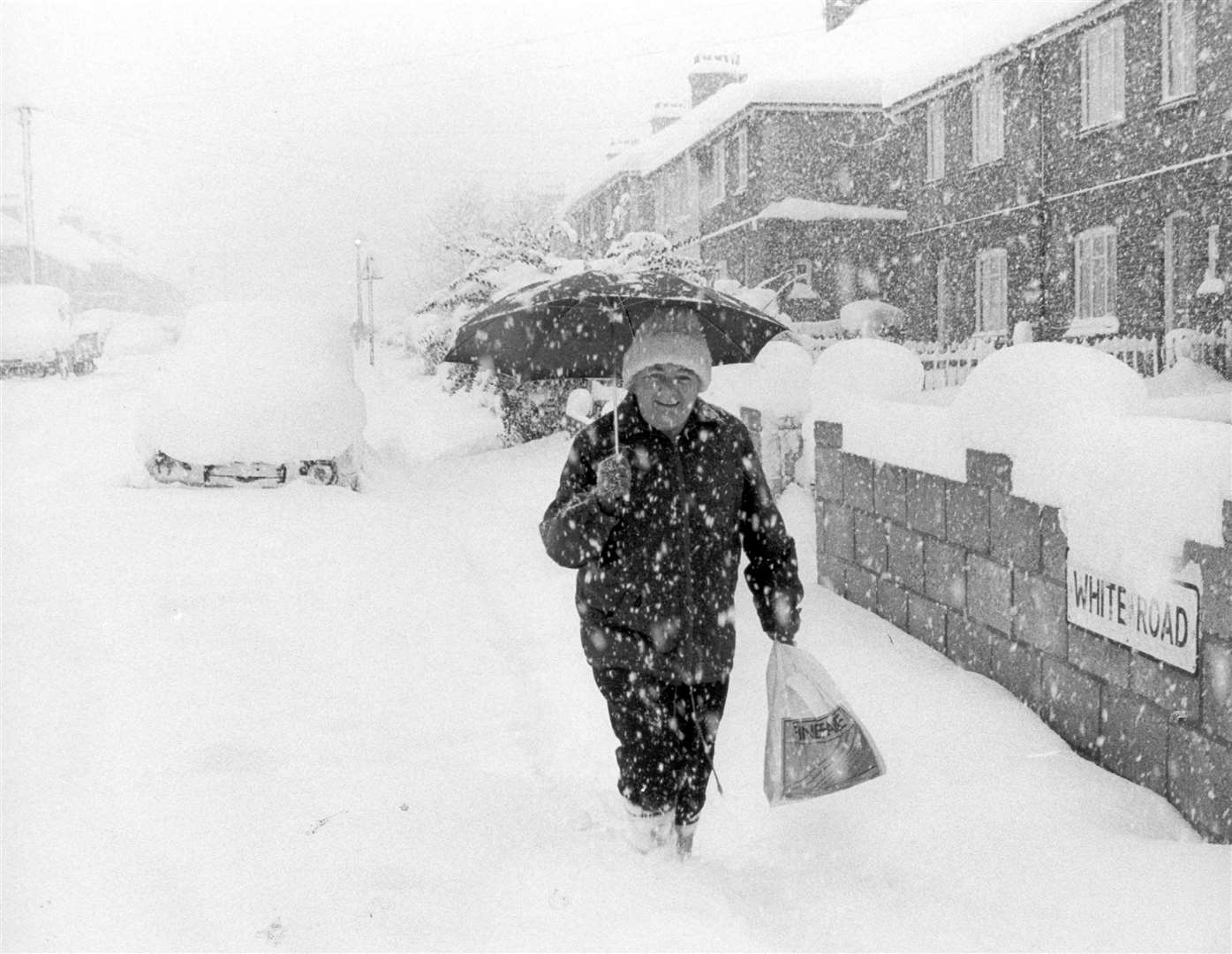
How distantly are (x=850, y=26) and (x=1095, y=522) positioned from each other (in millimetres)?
25168

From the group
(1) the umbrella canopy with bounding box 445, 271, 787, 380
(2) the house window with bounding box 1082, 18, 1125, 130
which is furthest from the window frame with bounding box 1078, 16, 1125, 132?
(1) the umbrella canopy with bounding box 445, 271, 787, 380

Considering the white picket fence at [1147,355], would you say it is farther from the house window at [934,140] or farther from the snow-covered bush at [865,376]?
the house window at [934,140]

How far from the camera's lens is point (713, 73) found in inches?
1278

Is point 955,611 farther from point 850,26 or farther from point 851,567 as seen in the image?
point 850,26

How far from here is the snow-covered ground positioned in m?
3.04

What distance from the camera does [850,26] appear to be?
26.1 meters

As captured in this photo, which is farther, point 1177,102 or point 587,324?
point 1177,102

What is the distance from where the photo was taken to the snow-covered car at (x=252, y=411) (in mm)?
9570

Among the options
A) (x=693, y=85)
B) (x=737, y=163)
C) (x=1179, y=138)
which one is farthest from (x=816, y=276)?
(x=693, y=85)

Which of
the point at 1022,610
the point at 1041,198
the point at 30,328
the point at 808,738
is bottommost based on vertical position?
the point at 808,738

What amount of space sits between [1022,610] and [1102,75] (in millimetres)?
14804

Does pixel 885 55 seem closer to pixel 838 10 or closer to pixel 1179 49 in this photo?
pixel 838 10

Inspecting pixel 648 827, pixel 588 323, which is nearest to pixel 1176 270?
pixel 588 323

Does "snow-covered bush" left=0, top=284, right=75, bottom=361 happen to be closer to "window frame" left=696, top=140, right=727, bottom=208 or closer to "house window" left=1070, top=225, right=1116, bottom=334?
"window frame" left=696, top=140, right=727, bottom=208
